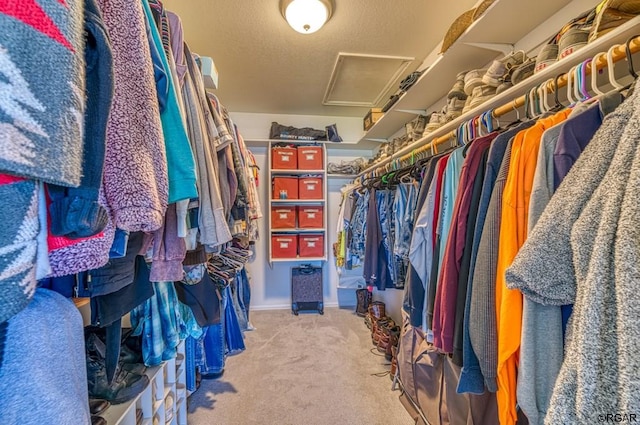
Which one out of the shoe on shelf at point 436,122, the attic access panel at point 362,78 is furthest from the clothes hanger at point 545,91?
the attic access panel at point 362,78

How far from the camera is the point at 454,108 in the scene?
1.48 m

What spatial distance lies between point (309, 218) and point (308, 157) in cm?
71

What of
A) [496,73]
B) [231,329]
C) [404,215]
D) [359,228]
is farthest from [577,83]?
[231,329]

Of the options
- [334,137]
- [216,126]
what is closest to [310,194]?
[334,137]

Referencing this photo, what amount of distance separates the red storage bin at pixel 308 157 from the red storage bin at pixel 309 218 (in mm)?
493

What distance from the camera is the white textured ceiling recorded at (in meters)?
1.65

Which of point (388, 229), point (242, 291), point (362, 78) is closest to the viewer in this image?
point (388, 229)

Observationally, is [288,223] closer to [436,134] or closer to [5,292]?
[436,134]

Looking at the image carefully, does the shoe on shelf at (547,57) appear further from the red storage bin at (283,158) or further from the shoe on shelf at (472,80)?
the red storage bin at (283,158)

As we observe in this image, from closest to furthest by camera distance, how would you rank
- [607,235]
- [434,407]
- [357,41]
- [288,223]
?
[607,235], [434,407], [357,41], [288,223]

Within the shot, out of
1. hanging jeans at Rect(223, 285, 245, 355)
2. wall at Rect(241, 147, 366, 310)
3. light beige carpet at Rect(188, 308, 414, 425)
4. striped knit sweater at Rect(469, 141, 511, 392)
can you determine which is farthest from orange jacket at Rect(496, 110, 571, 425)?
wall at Rect(241, 147, 366, 310)

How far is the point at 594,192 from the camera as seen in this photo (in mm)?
545

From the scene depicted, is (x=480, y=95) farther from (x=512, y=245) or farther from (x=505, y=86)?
(x=512, y=245)

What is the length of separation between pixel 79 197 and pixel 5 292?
0.14 meters
